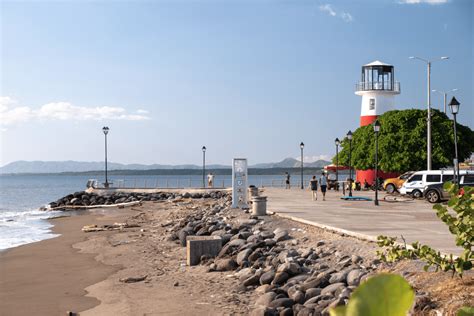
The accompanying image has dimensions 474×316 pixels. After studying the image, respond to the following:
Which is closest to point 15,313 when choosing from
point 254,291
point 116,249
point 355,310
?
point 254,291

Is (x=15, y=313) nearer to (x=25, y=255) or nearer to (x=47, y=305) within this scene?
(x=47, y=305)

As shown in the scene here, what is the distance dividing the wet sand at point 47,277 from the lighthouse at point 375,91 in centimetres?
3728

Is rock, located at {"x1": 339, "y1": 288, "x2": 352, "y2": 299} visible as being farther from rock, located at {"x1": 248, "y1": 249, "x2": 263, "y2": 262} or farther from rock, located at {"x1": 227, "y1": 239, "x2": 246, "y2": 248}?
rock, located at {"x1": 227, "y1": 239, "x2": 246, "y2": 248}

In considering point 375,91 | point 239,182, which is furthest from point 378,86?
point 239,182

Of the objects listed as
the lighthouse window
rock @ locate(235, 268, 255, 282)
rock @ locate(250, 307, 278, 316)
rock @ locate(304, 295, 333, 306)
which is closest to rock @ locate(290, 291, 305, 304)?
rock @ locate(304, 295, 333, 306)

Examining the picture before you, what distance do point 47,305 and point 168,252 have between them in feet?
22.8

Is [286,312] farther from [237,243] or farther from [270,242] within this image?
[237,243]

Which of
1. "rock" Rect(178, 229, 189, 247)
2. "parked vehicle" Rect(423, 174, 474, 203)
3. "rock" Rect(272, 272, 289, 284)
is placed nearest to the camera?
"rock" Rect(272, 272, 289, 284)

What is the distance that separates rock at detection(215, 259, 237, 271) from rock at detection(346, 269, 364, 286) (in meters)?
4.39

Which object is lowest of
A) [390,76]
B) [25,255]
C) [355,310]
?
[25,255]

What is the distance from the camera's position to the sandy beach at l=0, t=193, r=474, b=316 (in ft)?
33.2

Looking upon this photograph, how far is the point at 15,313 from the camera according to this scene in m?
11.7

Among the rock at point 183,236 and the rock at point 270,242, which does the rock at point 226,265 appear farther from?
the rock at point 183,236

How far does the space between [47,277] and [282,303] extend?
28.8 feet
